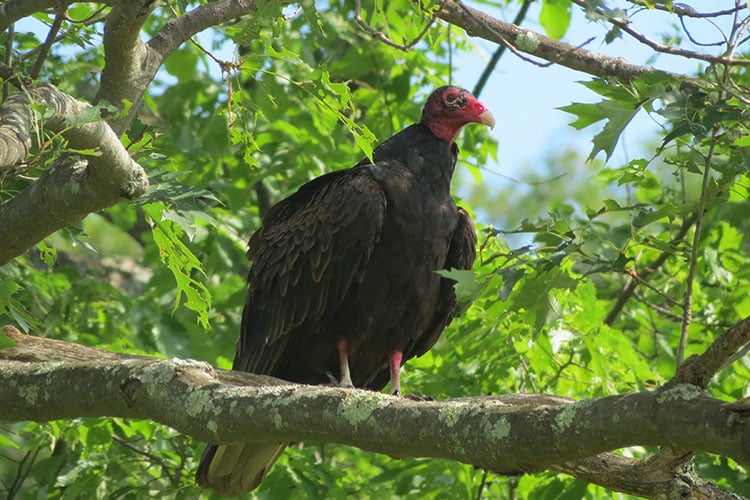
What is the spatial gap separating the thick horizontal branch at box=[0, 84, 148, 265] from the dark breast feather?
4.21 ft

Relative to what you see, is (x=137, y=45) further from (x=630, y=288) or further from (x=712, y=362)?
(x=630, y=288)

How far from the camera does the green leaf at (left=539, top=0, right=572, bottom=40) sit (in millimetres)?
4500

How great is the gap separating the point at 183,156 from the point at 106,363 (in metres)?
3.26

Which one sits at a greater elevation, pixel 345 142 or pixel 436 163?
pixel 345 142

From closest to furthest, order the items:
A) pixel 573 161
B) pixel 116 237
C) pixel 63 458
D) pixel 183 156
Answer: pixel 63 458 → pixel 183 156 → pixel 116 237 → pixel 573 161

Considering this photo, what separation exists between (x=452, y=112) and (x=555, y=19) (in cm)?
64

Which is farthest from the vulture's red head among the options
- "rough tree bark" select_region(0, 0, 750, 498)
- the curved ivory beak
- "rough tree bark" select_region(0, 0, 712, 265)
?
"rough tree bark" select_region(0, 0, 712, 265)

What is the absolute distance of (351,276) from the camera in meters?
4.13

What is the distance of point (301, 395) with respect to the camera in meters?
2.68

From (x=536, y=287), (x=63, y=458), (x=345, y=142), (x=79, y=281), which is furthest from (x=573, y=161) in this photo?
(x=536, y=287)

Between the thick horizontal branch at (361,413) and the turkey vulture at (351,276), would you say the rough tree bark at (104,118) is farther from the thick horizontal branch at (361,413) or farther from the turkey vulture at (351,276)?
the turkey vulture at (351,276)

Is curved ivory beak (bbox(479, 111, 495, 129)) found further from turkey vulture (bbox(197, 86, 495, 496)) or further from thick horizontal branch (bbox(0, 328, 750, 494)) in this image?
thick horizontal branch (bbox(0, 328, 750, 494))

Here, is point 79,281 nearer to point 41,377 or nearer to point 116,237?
point 41,377

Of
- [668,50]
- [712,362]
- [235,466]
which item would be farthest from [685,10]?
[235,466]
